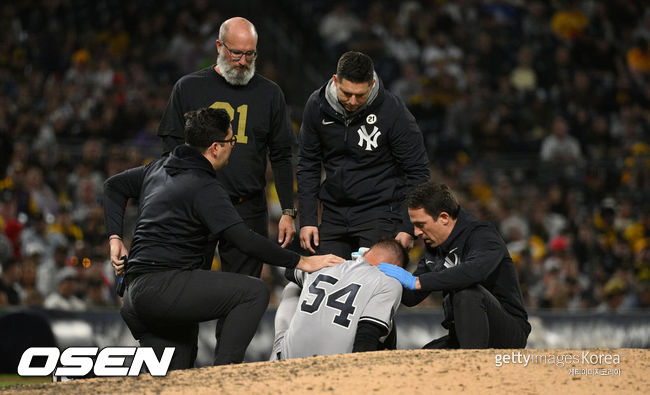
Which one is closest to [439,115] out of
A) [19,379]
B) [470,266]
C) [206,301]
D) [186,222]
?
[19,379]

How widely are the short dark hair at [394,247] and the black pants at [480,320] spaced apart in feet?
1.44

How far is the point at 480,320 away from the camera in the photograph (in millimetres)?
5266

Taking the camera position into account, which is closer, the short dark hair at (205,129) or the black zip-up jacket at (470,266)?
the short dark hair at (205,129)

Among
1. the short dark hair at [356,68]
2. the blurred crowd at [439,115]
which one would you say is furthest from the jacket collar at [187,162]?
the blurred crowd at [439,115]

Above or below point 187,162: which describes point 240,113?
above

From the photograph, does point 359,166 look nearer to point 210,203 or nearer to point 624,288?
point 210,203

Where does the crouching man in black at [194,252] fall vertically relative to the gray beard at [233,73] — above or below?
below

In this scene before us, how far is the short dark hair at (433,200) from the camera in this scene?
18.1 ft

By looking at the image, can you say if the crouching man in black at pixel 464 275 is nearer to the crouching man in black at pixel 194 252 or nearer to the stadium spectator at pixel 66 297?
the crouching man in black at pixel 194 252

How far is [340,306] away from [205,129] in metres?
1.34

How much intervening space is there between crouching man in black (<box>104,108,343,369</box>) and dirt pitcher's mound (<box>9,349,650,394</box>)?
1.19 feet

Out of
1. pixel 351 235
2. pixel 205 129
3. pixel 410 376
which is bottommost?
pixel 410 376

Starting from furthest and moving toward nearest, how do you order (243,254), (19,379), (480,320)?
(19,379) < (243,254) < (480,320)

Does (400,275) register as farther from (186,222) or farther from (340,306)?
(186,222)
